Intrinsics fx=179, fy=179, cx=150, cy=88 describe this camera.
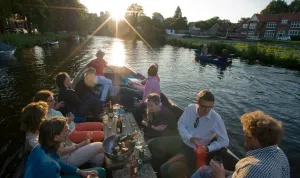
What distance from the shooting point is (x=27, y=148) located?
3457mm

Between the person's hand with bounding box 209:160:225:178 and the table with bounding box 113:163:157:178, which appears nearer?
the person's hand with bounding box 209:160:225:178

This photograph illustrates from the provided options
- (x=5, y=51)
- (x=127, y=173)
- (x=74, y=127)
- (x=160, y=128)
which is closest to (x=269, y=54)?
(x=160, y=128)

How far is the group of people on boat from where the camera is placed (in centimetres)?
210

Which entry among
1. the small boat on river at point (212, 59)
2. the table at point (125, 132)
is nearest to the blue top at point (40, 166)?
the table at point (125, 132)

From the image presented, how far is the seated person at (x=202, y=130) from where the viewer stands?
145 inches

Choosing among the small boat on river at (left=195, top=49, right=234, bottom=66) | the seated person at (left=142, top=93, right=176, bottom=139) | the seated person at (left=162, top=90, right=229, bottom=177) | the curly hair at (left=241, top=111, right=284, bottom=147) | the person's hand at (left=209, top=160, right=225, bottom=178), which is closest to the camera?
the curly hair at (left=241, top=111, right=284, bottom=147)

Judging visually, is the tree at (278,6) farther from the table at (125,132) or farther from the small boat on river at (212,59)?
the table at (125,132)

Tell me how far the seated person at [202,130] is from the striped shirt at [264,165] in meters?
1.59

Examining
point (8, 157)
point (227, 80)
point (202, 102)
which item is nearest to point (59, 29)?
point (227, 80)

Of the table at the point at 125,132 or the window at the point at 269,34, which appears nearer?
the table at the point at 125,132

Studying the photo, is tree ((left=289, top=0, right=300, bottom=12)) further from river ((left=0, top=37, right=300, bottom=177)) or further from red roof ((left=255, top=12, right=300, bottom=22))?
river ((left=0, top=37, right=300, bottom=177))

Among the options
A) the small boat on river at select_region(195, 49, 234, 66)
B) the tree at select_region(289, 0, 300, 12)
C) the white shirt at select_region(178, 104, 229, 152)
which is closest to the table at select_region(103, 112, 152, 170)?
the white shirt at select_region(178, 104, 229, 152)

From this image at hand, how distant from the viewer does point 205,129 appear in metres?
3.89

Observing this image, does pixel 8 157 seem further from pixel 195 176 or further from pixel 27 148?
pixel 195 176
